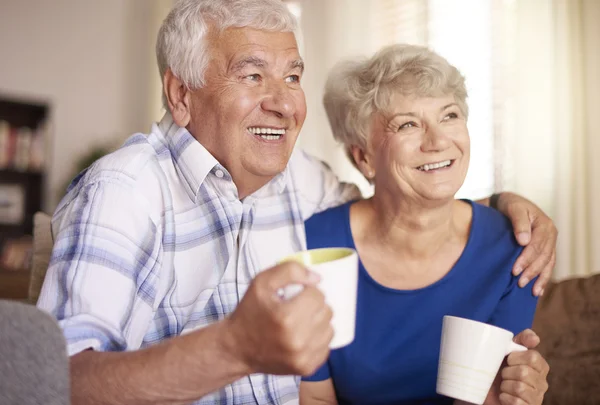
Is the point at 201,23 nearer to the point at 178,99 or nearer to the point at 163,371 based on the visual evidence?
the point at 178,99

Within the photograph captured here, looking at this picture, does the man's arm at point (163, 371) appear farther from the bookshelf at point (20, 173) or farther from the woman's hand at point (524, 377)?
the bookshelf at point (20, 173)

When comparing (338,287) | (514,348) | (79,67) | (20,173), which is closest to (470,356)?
(514,348)

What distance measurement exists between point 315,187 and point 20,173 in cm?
378

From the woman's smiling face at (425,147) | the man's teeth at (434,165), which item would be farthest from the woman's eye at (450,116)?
the man's teeth at (434,165)

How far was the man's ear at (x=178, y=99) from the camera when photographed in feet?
4.74

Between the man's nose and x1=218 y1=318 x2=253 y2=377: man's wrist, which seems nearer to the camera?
x1=218 y1=318 x2=253 y2=377: man's wrist

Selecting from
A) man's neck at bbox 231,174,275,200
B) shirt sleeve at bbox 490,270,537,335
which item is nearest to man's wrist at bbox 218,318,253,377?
man's neck at bbox 231,174,275,200

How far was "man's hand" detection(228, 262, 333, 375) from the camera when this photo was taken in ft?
2.31

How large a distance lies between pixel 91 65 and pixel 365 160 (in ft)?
14.6

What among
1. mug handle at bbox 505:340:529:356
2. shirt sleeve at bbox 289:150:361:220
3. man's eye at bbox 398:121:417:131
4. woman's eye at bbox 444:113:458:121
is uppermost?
woman's eye at bbox 444:113:458:121

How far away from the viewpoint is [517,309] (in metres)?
1.44

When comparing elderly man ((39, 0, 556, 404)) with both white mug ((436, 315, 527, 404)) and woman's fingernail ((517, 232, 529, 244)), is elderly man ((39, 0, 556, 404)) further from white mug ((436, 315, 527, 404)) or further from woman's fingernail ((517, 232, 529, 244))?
white mug ((436, 315, 527, 404))

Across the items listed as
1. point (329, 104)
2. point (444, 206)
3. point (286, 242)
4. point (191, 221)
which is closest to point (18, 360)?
point (191, 221)

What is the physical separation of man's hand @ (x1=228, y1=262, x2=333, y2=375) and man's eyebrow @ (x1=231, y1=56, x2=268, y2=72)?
0.76 m
